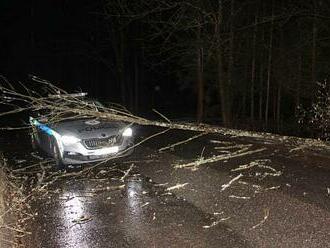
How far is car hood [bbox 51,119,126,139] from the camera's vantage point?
11.3m

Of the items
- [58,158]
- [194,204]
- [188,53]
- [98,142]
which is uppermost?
[188,53]

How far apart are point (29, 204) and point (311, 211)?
4.39 meters

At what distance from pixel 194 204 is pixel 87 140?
394cm

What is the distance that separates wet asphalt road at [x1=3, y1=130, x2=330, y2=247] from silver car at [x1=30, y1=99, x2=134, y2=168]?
0.45m

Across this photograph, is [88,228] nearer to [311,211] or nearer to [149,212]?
[149,212]

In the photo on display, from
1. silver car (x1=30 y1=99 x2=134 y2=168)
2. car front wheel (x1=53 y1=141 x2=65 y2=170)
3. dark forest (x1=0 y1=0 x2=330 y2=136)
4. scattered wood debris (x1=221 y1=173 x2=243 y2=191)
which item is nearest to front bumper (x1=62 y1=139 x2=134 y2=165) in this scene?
silver car (x1=30 y1=99 x2=134 y2=168)

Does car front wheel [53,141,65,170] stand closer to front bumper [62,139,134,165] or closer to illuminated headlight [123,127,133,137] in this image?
front bumper [62,139,134,165]

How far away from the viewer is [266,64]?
20.5 m

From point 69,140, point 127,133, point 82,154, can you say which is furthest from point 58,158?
point 127,133

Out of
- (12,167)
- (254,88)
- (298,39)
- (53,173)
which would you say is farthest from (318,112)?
(254,88)

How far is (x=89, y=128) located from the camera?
11570 mm

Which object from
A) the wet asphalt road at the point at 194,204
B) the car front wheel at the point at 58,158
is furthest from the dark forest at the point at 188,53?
the car front wheel at the point at 58,158

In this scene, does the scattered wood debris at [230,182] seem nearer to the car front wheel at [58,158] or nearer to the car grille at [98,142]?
the car grille at [98,142]

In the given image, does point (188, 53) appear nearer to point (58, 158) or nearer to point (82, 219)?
point (58, 158)
